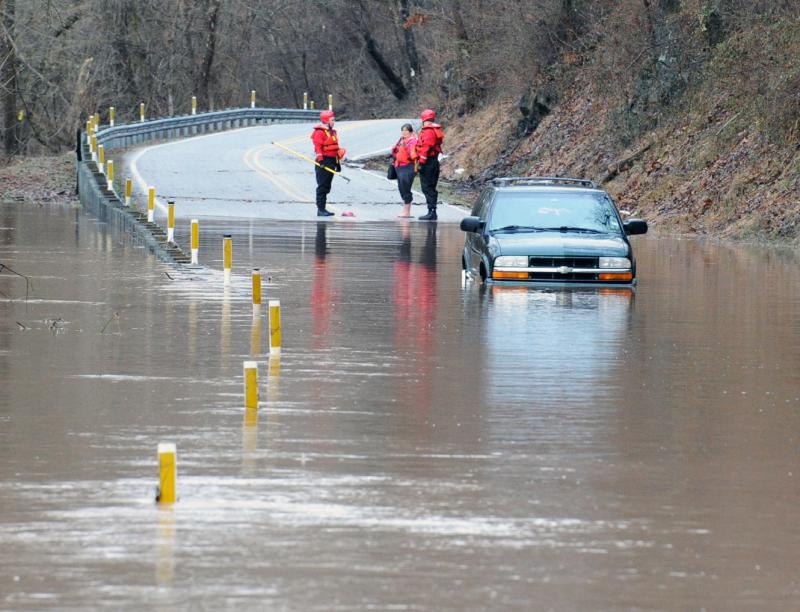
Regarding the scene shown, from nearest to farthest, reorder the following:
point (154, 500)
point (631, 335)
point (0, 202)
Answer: point (154, 500) < point (631, 335) < point (0, 202)

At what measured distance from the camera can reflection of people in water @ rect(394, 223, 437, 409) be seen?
Result: 44.3 feet

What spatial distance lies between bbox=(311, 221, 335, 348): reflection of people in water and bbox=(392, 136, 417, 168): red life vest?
7.35 metres

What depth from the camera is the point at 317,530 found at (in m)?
8.30

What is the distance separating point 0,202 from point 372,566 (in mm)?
38148

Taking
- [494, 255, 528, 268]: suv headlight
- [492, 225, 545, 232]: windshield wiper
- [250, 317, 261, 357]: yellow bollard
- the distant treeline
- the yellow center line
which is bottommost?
[250, 317, 261, 357]: yellow bollard

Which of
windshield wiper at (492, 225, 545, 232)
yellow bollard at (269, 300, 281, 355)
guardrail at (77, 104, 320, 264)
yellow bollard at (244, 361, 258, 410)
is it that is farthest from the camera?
guardrail at (77, 104, 320, 264)

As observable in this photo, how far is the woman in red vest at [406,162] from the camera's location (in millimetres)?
36781

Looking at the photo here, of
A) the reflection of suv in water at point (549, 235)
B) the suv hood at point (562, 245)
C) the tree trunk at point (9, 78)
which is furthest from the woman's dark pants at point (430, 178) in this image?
the tree trunk at point (9, 78)

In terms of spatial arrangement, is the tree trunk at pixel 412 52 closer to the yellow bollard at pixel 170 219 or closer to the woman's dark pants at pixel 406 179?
the woman's dark pants at pixel 406 179

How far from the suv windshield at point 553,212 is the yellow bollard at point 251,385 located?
10.2 meters

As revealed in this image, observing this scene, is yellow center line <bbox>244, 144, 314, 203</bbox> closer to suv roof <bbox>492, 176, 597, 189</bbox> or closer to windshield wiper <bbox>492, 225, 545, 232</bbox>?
suv roof <bbox>492, 176, 597, 189</bbox>

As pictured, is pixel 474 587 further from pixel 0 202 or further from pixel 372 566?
pixel 0 202

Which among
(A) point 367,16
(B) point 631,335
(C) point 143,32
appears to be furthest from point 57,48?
(B) point 631,335

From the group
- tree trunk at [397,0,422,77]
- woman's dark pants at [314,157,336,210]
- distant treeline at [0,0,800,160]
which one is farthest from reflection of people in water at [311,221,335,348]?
tree trunk at [397,0,422,77]
